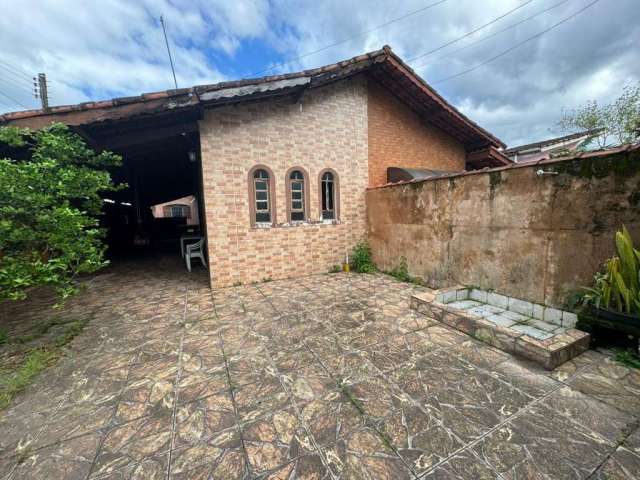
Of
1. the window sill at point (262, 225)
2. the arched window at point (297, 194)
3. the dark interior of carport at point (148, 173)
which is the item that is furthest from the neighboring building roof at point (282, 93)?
the window sill at point (262, 225)

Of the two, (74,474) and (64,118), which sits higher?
(64,118)

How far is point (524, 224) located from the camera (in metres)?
4.14

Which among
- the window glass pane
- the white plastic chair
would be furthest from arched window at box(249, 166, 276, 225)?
the white plastic chair

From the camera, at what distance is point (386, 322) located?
4.20 metres

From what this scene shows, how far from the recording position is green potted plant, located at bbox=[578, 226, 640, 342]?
116 inches

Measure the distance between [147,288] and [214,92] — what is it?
5.14m

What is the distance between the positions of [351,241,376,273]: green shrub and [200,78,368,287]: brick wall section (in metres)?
0.26

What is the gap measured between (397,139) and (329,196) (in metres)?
3.23

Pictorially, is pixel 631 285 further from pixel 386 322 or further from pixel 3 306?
pixel 3 306

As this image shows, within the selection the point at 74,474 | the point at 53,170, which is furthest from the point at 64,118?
the point at 74,474

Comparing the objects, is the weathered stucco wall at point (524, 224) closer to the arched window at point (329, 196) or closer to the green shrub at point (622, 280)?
the green shrub at point (622, 280)

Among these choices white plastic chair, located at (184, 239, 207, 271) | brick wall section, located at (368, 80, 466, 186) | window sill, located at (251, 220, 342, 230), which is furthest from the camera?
white plastic chair, located at (184, 239, 207, 271)

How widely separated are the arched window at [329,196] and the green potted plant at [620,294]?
18.1ft

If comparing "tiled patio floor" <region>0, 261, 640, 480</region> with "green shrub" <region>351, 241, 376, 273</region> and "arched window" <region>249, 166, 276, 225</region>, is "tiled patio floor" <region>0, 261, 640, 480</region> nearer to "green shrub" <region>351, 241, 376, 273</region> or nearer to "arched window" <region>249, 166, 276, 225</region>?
"arched window" <region>249, 166, 276, 225</region>
